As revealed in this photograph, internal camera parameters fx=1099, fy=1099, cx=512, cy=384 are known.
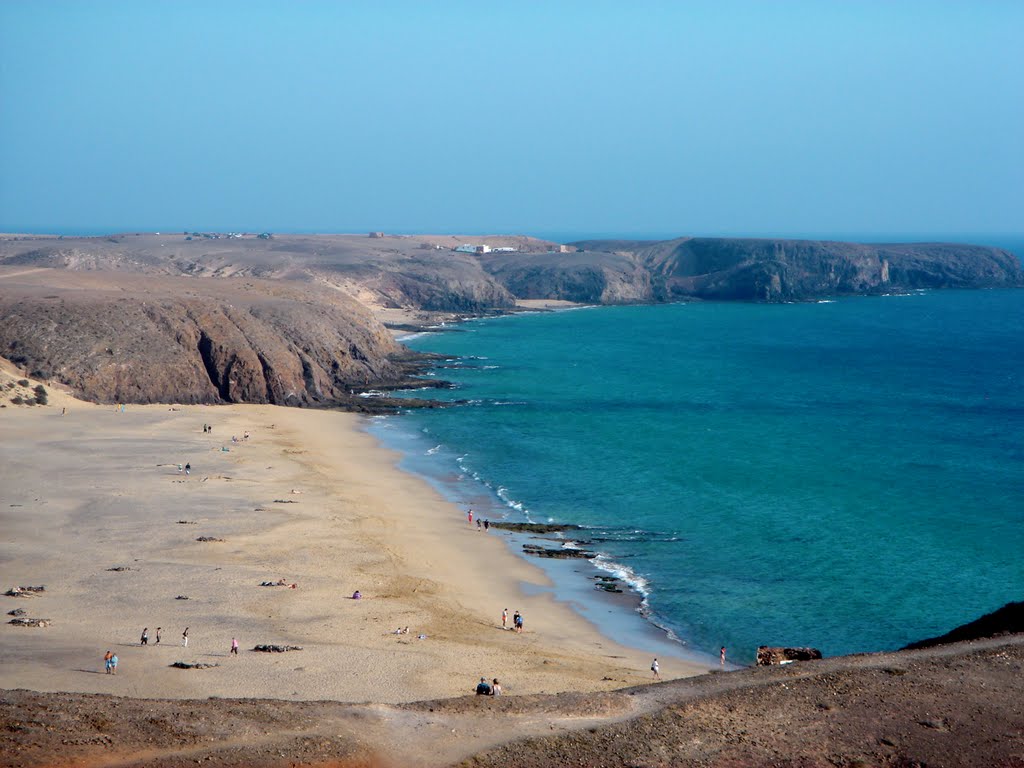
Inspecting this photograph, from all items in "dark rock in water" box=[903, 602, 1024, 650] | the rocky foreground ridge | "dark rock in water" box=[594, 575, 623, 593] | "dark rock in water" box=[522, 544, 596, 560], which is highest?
the rocky foreground ridge

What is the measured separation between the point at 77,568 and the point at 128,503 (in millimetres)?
8139

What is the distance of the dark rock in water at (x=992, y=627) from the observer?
23.5 m

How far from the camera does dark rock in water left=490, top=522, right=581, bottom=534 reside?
137ft

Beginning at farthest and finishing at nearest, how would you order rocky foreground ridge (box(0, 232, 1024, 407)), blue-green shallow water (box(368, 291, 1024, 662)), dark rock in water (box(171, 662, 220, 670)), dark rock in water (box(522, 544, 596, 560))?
rocky foreground ridge (box(0, 232, 1024, 407)) < dark rock in water (box(522, 544, 596, 560)) < blue-green shallow water (box(368, 291, 1024, 662)) < dark rock in water (box(171, 662, 220, 670))

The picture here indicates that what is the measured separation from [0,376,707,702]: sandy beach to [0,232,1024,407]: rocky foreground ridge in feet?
42.3

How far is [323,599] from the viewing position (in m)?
32.2

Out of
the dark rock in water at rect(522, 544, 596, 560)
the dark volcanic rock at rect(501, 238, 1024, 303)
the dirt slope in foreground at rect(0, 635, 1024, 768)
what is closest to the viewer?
the dirt slope in foreground at rect(0, 635, 1024, 768)

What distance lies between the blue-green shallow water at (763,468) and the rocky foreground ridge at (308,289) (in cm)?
970

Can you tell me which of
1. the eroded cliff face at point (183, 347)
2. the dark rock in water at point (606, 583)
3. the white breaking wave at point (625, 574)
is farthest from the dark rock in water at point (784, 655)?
the eroded cliff face at point (183, 347)

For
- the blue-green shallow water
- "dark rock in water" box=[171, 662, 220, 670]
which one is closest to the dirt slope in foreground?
"dark rock in water" box=[171, 662, 220, 670]

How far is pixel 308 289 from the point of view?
97688 millimetres

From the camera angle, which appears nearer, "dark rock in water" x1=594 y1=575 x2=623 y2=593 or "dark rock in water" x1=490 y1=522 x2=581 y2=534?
"dark rock in water" x1=594 y1=575 x2=623 y2=593

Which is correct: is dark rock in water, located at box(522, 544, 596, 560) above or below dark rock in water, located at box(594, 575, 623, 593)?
above

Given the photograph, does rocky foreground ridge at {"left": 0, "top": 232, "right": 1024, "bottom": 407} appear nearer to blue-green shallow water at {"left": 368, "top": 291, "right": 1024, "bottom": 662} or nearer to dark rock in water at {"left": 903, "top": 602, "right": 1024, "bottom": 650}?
blue-green shallow water at {"left": 368, "top": 291, "right": 1024, "bottom": 662}
